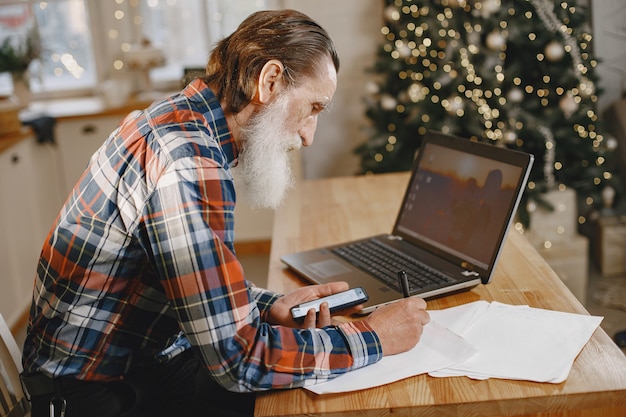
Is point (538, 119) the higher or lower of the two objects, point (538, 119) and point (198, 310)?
the lower

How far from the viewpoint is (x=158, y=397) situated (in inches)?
57.1

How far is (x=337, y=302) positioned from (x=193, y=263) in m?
0.36

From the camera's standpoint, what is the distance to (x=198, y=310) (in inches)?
45.2

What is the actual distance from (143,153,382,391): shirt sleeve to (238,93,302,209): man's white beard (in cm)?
16

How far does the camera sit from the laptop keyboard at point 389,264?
4.96 ft

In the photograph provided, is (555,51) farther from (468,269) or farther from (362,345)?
(362,345)

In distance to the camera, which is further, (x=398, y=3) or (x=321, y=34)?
(x=398, y=3)

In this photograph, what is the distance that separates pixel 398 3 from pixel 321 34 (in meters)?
2.42

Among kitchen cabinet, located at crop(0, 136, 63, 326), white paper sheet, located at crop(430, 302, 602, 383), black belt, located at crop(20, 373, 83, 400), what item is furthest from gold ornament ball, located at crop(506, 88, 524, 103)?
black belt, located at crop(20, 373, 83, 400)

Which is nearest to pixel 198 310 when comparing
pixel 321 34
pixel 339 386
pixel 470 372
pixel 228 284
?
pixel 228 284

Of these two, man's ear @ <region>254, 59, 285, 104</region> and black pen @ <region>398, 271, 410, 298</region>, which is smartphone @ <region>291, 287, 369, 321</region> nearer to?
black pen @ <region>398, 271, 410, 298</region>

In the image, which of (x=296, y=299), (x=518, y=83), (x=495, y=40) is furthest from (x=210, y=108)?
(x=518, y=83)

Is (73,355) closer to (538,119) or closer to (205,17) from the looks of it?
(538,119)

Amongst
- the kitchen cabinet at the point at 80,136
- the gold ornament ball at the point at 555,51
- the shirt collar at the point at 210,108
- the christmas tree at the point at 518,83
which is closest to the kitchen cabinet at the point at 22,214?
the kitchen cabinet at the point at 80,136
